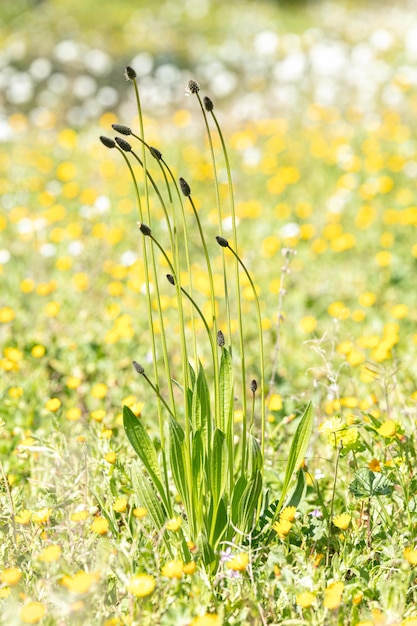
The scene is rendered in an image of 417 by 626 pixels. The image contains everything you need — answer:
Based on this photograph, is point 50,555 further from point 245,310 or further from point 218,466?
point 245,310

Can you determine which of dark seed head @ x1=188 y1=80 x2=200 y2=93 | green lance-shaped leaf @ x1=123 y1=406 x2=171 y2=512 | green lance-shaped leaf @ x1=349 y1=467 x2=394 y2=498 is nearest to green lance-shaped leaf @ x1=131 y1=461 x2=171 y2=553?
green lance-shaped leaf @ x1=123 y1=406 x2=171 y2=512

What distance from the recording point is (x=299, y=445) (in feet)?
5.75

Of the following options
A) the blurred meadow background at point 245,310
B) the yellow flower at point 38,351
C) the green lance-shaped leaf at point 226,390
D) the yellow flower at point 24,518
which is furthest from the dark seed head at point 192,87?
the yellow flower at point 38,351

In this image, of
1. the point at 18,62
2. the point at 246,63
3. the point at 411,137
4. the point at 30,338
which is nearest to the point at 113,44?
the point at 18,62

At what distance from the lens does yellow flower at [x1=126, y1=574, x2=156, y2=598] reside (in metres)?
1.41

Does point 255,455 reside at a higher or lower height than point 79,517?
higher

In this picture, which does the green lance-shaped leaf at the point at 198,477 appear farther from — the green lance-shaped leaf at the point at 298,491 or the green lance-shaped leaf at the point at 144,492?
the green lance-shaped leaf at the point at 298,491

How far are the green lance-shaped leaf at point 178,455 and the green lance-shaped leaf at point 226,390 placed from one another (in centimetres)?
12

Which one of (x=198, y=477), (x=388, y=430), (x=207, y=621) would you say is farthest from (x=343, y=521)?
(x=207, y=621)

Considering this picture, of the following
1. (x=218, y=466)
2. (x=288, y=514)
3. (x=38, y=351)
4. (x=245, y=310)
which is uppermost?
(x=245, y=310)

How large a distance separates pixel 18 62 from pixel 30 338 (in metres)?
6.74

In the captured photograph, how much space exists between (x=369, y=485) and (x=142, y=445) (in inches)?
22.4

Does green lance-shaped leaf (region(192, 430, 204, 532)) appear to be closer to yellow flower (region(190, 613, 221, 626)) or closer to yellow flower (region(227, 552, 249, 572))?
yellow flower (region(227, 552, 249, 572))

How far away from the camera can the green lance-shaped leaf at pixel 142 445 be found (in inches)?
67.3
